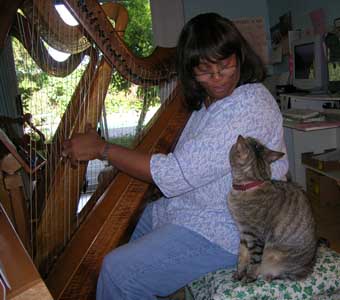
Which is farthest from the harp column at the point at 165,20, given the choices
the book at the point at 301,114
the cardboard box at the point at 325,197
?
the cardboard box at the point at 325,197

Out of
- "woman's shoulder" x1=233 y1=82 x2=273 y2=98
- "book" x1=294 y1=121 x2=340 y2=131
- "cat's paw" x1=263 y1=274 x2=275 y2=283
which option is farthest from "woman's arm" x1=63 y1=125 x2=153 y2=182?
"book" x1=294 y1=121 x2=340 y2=131

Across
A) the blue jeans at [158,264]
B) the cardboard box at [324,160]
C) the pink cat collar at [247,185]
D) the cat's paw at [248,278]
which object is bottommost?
the cardboard box at [324,160]

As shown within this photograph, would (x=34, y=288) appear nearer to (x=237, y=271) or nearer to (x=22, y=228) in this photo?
(x=22, y=228)

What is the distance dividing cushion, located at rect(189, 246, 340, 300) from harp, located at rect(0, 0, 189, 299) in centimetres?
28

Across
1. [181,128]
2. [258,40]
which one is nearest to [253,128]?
[181,128]

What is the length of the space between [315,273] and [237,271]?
0.21m

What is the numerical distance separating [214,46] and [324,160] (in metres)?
1.66

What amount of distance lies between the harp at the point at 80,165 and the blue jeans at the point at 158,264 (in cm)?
6

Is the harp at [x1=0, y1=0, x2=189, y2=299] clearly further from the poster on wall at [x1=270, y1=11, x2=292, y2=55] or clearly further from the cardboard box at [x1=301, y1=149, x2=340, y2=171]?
the poster on wall at [x1=270, y1=11, x2=292, y2=55]

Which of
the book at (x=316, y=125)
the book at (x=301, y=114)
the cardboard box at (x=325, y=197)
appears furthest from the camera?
the cardboard box at (x=325, y=197)

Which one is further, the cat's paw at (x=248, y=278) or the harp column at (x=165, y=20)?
the harp column at (x=165, y=20)

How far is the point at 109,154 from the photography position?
103cm

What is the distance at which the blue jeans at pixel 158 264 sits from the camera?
0.98m

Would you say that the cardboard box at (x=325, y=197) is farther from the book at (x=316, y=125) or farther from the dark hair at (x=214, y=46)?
the dark hair at (x=214, y=46)
